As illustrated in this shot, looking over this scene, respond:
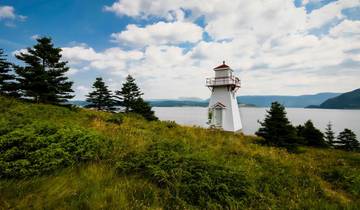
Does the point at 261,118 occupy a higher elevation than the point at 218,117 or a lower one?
lower

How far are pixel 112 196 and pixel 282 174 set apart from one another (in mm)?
4931

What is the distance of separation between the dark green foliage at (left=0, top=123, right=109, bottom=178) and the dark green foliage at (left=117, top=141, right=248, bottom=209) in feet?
3.32

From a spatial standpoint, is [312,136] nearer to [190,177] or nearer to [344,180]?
[344,180]

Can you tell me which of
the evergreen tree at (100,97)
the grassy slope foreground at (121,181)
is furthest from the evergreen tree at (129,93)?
the grassy slope foreground at (121,181)

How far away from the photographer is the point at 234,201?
3658 mm

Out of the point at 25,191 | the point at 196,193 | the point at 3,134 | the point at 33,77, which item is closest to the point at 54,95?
the point at 33,77

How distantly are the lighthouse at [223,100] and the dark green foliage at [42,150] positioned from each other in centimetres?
2273

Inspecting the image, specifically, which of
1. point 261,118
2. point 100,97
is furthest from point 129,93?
point 261,118

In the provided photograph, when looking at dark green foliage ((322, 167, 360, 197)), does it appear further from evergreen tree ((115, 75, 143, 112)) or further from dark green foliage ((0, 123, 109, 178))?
evergreen tree ((115, 75, 143, 112))

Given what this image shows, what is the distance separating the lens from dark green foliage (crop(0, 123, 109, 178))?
11.1 ft

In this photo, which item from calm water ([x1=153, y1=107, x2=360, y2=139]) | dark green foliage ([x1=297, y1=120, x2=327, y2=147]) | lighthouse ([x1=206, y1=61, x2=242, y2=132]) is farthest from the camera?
calm water ([x1=153, y1=107, x2=360, y2=139])

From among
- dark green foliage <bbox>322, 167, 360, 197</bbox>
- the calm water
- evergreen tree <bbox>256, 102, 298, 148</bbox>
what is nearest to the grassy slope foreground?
dark green foliage <bbox>322, 167, 360, 197</bbox>

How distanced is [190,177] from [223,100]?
24156 mm

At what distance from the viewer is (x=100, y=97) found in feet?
103
